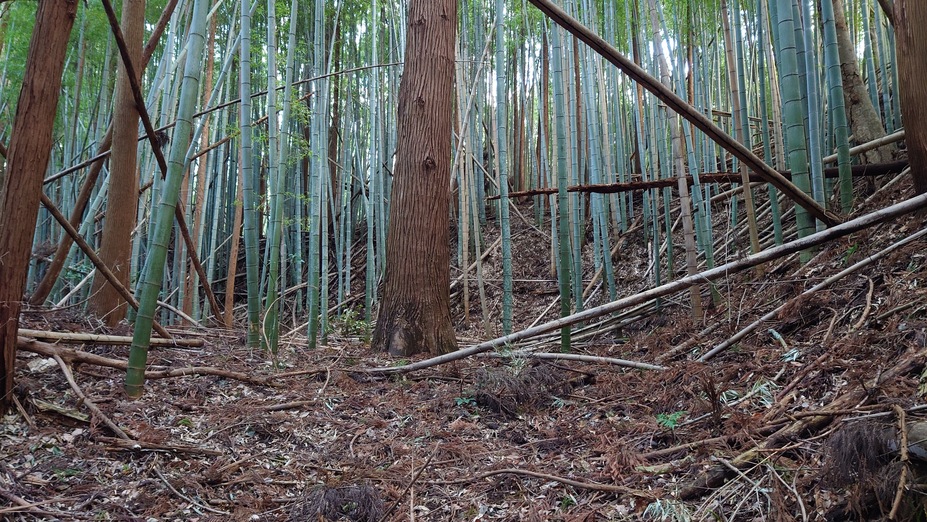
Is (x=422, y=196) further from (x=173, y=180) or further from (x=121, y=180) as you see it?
(x=121, y=180)

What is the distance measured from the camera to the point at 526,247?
678cm

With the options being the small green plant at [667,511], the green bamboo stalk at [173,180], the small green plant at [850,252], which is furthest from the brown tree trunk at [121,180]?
the small green plant at [850,252]

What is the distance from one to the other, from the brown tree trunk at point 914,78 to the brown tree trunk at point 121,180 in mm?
3868

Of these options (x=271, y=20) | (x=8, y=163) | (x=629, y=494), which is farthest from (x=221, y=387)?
(x=271, y=20)

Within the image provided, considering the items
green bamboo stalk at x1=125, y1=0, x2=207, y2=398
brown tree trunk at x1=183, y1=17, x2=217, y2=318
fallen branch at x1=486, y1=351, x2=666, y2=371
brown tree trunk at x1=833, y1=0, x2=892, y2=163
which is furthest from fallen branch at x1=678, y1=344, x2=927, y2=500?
brown tree trunk at x1=183, y1=17, x2=217, y2=318

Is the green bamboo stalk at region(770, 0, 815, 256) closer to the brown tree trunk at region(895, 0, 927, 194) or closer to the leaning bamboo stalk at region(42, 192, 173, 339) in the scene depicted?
the brown tree trunk at region(895, 0, 927, 194)

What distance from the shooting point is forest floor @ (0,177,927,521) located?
129cm

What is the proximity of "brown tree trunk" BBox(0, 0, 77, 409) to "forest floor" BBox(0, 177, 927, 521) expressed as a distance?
1.14 ft

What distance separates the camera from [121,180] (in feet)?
11.2

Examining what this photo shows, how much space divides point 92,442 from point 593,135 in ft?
11.8

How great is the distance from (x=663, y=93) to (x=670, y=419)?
106 cm

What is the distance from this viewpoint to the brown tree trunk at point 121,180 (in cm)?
336

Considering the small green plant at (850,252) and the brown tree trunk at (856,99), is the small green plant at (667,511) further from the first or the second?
the brown tree trunk at (856,99)

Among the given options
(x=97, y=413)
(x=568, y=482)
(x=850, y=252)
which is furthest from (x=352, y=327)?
(x=850, y=252)
